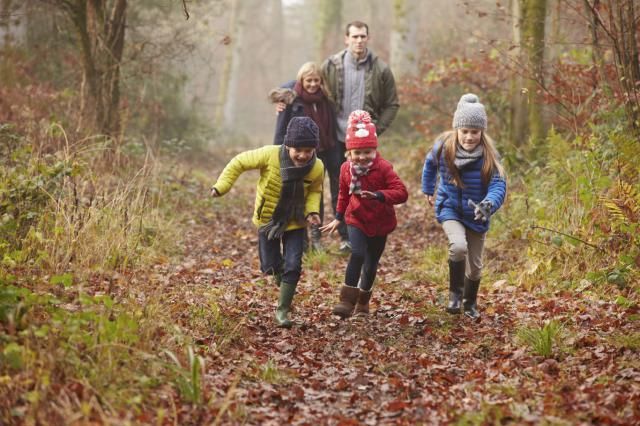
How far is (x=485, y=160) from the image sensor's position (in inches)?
261

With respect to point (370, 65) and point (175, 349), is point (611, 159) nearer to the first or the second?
point (370, 65)

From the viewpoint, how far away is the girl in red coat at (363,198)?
6613 millimetres

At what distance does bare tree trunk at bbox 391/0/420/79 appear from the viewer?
18641mm

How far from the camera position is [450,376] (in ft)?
17.5

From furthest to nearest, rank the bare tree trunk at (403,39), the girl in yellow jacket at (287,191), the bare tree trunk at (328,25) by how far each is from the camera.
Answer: the bare tree trunk at (328,25) → the bare tree trunk at (403,39) → the girl in yellow jacket at (287,191)

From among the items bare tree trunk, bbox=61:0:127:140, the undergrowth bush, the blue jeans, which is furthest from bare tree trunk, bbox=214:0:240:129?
the blue jeans

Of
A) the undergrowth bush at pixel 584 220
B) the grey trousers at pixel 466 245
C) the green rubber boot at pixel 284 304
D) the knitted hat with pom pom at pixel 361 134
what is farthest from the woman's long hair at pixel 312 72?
the green rubber boot at pixel 284 304

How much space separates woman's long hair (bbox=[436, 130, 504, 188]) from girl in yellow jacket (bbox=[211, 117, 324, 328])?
1.16 meters

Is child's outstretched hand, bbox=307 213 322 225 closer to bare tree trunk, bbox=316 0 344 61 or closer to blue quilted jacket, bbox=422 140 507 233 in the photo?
blue quilted jacket, bbox=422 140 507 233

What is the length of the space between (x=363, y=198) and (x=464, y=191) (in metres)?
0.91

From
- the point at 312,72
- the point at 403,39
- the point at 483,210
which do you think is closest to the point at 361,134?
the point at 483,210

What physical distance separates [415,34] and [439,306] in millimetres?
13039

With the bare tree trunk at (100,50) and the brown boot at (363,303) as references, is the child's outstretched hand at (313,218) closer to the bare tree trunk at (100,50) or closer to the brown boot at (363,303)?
the brown boot at (363,303)

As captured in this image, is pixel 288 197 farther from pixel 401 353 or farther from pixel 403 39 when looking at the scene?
pixel 403 39
